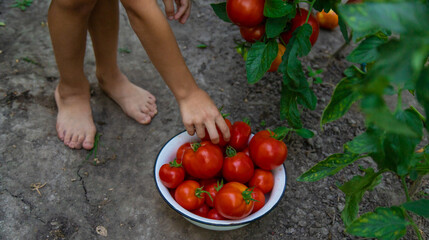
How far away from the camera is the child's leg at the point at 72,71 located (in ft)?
4.05

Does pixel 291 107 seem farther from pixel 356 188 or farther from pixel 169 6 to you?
pixel 169 6

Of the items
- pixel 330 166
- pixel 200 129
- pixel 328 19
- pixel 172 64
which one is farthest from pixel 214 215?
pixel 328 19

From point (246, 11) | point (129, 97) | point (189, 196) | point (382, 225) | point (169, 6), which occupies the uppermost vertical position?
point (246, 11)

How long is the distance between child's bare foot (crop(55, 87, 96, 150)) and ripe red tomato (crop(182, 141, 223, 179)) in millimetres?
528

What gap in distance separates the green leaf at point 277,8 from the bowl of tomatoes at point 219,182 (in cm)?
40

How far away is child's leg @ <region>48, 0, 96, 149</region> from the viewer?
1.23 m

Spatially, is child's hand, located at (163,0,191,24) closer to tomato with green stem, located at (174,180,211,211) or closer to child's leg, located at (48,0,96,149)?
child's leg, located at (48,0,96,149)

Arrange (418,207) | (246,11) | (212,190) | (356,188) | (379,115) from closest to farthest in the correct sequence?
(379,115), (418,207), (356,188), (246,11), (212,190)

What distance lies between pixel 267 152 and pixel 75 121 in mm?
828

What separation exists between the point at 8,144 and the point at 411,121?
1405mm

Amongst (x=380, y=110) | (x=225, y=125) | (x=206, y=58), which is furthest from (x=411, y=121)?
(x=206, y=58)

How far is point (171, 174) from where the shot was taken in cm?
115

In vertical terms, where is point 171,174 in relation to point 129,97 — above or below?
above

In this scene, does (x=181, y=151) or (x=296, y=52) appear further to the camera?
(x=181, y=151)
